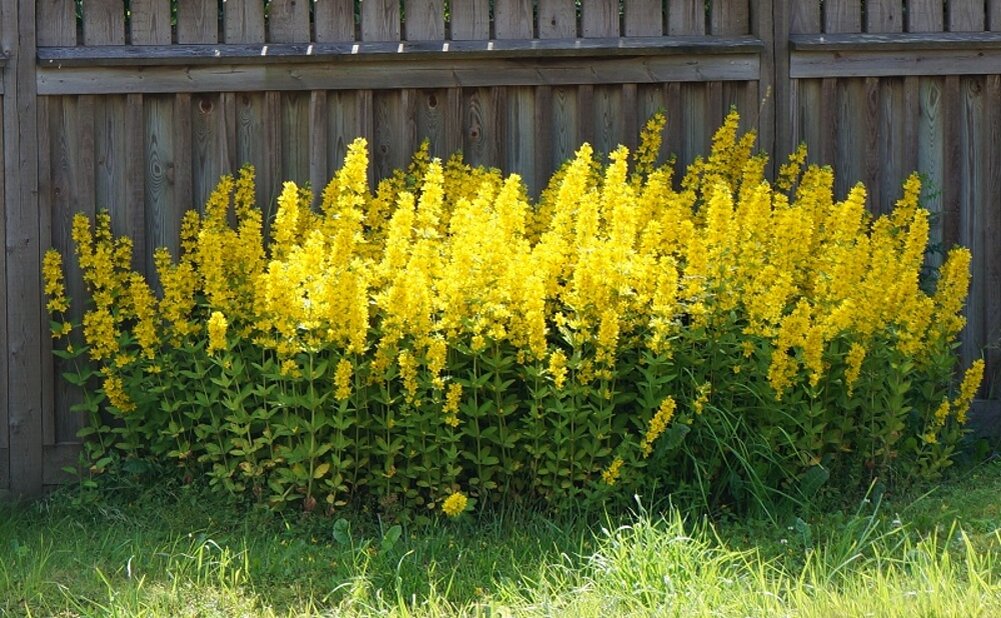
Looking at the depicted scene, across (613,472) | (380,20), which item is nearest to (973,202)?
(613,472)

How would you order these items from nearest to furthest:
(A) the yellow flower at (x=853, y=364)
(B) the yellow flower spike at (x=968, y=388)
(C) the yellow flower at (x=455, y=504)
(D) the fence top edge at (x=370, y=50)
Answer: (C) the yellow flower at (x=455, y=504), (A) the yellow flower at (x=853, y=364), (B) the yellow flower spike at (x=968, y=388), (D) the fence top edge at (x=370, y=50)

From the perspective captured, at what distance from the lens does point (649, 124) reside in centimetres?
619

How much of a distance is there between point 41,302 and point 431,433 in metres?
2.02

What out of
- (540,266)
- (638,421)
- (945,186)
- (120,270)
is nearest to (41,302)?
(120,270)

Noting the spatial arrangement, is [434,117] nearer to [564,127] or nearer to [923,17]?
[564,127]

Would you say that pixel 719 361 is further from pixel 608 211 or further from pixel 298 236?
pixel 298 236

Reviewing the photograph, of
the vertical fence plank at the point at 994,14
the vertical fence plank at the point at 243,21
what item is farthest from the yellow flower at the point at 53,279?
the vertical fence plank at the point at 994,14

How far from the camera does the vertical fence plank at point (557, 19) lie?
6207mm

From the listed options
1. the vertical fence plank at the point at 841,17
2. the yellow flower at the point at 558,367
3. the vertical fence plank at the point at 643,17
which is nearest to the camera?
the yellow flower at the point at 558,367

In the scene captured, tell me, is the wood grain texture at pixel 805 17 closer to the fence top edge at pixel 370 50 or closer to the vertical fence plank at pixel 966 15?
the fence top edge at pixel 370 50

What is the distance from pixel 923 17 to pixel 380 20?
2487 millimetres

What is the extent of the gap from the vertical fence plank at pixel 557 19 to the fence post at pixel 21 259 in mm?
2239

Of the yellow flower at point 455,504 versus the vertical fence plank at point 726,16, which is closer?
the yellow flower at point 455,504

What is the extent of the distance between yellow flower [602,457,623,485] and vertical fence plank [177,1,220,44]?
260cm
